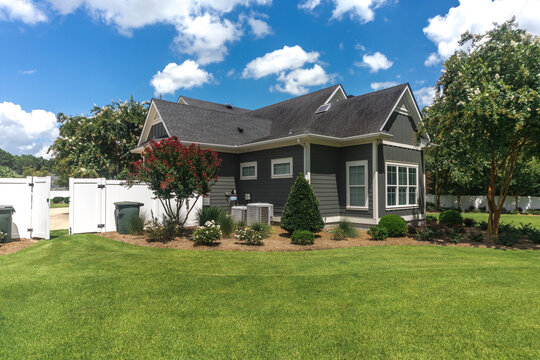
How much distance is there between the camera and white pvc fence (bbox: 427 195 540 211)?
25.9 metres

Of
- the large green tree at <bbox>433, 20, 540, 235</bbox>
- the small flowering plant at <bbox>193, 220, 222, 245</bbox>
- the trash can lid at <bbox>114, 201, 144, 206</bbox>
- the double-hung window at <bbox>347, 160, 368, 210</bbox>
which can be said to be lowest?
the small flowering plant at <bbox>193, 220, 222, 245</bbox>

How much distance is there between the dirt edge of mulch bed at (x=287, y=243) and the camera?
8477 millimetres

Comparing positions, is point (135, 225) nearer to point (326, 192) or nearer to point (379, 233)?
point (326, 192)

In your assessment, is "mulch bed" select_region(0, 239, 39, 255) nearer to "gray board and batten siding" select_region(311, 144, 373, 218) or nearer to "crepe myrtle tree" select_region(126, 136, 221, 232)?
"crepe myrtle tree" select_region(126, 136, 221, 232)

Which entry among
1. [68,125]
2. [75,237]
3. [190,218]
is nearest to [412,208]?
[190,218]

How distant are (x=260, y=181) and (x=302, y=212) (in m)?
4.24

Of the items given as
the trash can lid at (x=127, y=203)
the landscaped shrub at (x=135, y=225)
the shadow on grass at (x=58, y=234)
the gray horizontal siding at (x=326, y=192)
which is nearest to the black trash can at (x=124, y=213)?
the trash can lid at (x=127, y=203)

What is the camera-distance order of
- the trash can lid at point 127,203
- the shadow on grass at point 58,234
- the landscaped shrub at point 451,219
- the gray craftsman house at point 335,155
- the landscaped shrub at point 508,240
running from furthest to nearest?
→ the landscaped shrub at point 451,219, the gray craftsman house at point 335,155, the trash can lid at point 127,203, the shadow on grass at point 58,234, the landscaped shrub at point 508,240

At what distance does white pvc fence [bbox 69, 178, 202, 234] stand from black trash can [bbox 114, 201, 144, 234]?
369 mm

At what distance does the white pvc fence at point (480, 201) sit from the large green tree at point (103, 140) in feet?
87.7

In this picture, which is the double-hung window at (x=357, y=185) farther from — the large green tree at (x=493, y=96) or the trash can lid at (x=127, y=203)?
the trash can lid at (x=127, y=203)

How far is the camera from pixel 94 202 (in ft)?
33.7

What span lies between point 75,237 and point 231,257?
17.8 feet

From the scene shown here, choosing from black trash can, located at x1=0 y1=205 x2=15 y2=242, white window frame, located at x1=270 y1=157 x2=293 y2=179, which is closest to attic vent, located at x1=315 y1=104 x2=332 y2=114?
white window frame, located at x1=270 y1=157 x2=293 y2=179
